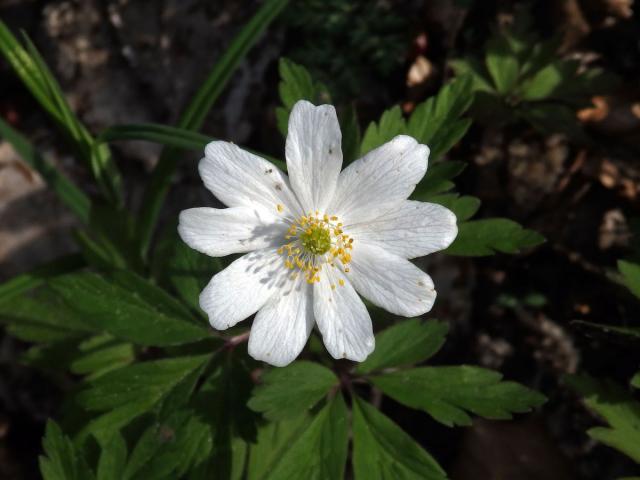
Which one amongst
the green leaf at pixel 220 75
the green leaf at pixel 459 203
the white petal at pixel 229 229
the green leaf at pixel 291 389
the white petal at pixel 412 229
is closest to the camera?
the white petal at pixel 412 229

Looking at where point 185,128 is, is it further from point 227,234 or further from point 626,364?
point 626,364

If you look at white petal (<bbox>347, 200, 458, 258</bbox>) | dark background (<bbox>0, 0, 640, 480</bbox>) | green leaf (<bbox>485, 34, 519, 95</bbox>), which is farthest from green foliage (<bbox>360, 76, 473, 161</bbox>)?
dark background (<bbox>0, 0, 640, 480</bbox>)

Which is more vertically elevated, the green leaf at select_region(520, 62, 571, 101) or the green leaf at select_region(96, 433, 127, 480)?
the green leaf at select_region(520, 62, 571, 101)

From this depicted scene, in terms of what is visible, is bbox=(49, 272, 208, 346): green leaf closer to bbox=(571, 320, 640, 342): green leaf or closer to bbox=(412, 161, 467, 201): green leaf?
bbox=(412, 161, 467, 201): green leaf

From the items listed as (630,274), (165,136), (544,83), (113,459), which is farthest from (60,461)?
(544,83)

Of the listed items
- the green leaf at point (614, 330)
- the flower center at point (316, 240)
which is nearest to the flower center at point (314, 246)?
the flower center at point (316, 240)

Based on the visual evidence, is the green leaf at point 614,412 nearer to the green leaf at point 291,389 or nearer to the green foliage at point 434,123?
the green leaf at point 291,389

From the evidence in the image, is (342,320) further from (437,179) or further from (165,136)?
(165,136)
